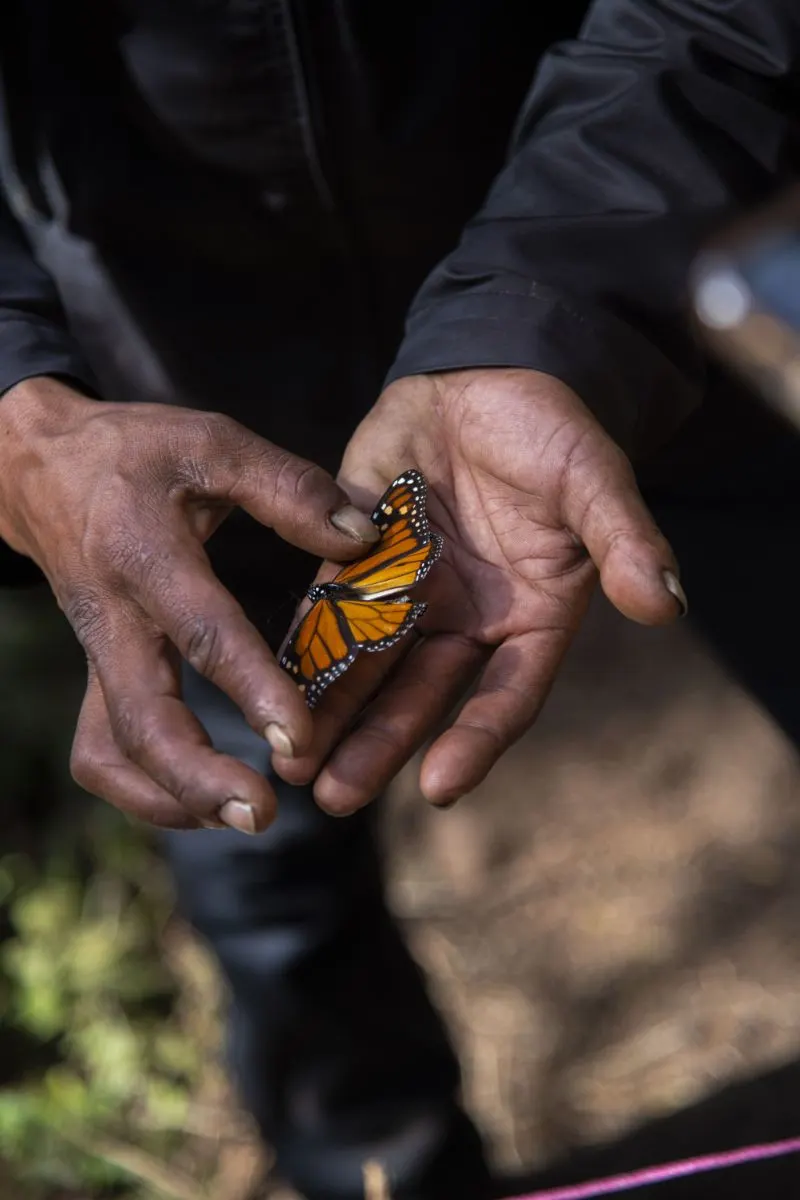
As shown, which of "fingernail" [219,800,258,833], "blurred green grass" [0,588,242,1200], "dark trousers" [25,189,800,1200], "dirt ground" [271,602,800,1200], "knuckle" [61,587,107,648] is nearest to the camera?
"fingernail" [219,800,258,833]

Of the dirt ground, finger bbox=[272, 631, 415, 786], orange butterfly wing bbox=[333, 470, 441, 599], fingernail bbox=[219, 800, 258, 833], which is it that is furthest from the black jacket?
the dirt ground

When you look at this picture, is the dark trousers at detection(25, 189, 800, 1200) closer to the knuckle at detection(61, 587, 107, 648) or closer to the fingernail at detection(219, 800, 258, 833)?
the knuckle at detection(61, 587, 107, 648)

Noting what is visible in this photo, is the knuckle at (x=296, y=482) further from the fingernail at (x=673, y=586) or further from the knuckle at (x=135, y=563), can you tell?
the fingernail at (x=673, y=586)

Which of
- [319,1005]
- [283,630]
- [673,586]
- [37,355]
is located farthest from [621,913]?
[37,355]

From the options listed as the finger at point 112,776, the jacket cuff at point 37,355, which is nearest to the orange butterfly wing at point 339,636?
the finger at point 112,776

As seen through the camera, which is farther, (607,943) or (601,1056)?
(607,943)

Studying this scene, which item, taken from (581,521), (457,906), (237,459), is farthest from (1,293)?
Answer: (457,906)

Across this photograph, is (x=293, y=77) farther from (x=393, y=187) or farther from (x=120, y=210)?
(x=120, y=210)
